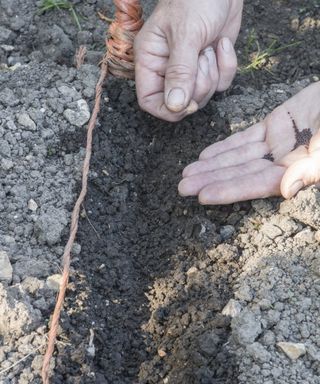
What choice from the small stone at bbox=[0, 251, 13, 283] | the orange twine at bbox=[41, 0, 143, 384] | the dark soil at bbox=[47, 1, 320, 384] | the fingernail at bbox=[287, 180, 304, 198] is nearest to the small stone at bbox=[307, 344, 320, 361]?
the dark soil at bbox=[47, 1, 320, 384]

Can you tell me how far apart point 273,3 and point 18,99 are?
4.30 ft

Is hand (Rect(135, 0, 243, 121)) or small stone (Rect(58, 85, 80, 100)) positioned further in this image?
small stone (Rect(58, 85, 80, 100))

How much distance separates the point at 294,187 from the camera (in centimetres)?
237

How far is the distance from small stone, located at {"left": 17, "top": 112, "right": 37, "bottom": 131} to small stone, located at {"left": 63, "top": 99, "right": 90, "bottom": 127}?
0.13 metres

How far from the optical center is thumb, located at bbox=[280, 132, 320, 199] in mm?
2354

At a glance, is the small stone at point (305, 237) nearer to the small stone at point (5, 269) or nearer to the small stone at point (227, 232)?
the small stone at point (227, 232)

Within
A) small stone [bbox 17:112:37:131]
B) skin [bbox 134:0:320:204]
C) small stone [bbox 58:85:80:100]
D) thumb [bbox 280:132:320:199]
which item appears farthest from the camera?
small stone [bbox 58:85:80:100]

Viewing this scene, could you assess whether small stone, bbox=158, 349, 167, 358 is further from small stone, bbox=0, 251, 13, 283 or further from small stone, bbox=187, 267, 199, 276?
small stone, bbox=0, 251, 13, 283

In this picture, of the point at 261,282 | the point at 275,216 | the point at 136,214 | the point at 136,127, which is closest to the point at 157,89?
the point at 136,127

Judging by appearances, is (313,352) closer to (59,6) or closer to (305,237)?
(305,237)

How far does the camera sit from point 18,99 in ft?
9.25

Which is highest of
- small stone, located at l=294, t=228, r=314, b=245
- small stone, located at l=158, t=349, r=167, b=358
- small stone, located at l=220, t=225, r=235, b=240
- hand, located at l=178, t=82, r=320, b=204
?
hand, located at l=178, t=82, r=320, b=204

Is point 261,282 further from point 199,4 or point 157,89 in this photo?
point 199,4

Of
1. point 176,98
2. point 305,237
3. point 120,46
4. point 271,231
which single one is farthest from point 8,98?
point 305,237
